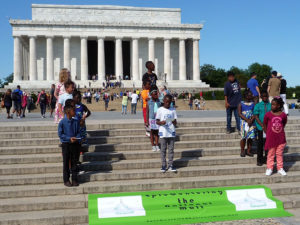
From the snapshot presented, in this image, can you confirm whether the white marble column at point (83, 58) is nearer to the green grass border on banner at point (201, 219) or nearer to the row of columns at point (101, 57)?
the row of columns at point (101, 57)

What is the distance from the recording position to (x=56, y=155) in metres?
9.89

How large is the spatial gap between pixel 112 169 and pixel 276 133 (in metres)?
4.47

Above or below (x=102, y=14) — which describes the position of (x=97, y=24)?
below

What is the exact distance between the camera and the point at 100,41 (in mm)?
63500

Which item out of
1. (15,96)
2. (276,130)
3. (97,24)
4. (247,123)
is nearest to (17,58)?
(97,24)

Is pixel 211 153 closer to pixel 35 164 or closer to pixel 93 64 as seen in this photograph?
pixel 35 164

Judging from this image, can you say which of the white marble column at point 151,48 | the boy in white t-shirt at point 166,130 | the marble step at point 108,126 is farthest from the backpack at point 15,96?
the white marble column at point 151,48

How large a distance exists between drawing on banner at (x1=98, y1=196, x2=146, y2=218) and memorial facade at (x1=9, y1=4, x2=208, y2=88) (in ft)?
181

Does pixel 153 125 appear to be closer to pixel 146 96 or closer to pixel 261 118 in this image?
pixel 146 96

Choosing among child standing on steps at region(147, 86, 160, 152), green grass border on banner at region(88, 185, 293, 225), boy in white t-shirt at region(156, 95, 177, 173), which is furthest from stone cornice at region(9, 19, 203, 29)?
green grass border on banner at region(88, 185, 293, 225)

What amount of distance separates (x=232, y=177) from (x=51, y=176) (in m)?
4.59

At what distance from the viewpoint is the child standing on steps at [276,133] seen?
9.08 m

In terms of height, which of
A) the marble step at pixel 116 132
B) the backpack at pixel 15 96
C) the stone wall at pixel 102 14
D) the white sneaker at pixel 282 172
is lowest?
the white sneaker at pixel 282 172

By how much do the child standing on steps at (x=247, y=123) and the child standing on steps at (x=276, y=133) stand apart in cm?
95
